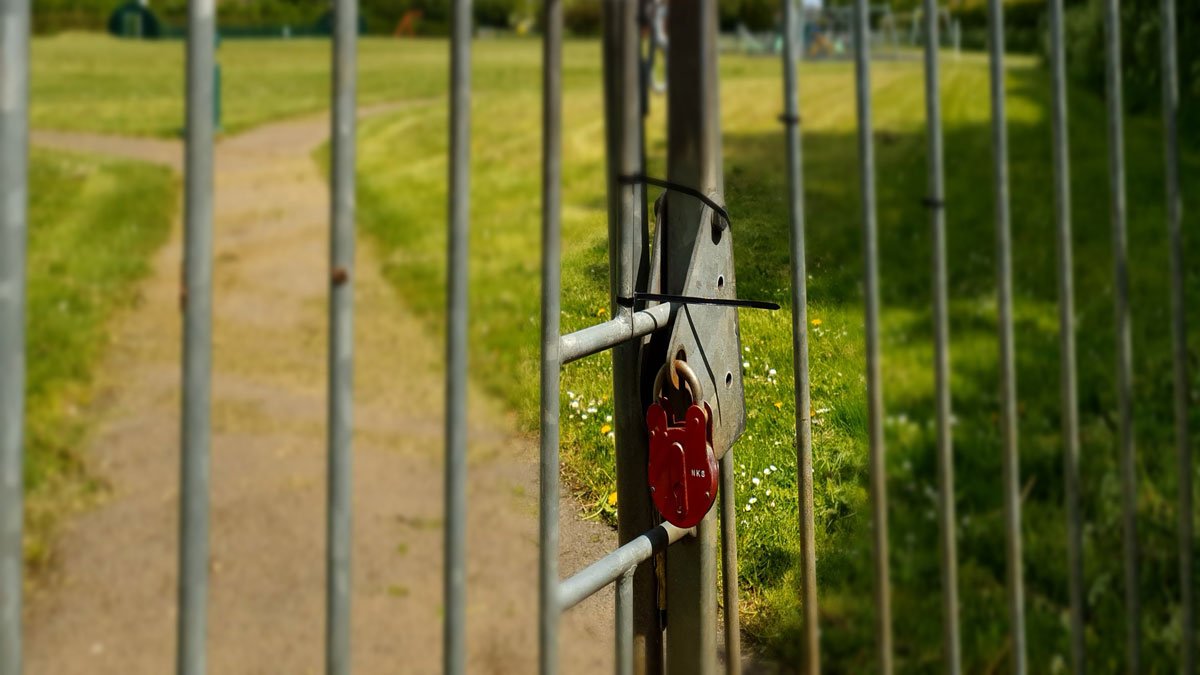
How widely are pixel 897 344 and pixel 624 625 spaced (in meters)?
3.95

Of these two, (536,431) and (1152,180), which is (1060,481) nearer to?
(536,431)

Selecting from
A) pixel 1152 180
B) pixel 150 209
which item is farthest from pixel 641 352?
pixel 150 209

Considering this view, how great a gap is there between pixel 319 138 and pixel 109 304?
361 inches

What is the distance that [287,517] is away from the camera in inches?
217

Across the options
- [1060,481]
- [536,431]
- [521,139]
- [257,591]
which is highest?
[521,139]

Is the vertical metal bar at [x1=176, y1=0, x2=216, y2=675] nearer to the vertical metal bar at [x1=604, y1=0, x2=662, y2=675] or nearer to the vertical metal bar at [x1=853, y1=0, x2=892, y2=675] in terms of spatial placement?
the vertical metal bar at [x1=604, y1=0, x2=662, y2=675]

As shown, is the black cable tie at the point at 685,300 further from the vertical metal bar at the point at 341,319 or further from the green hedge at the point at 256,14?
the green hedge at the point at 256,14

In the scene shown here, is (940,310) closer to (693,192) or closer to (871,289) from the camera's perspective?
(871,289)

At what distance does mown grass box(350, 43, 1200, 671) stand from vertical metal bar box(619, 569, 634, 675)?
0.14m

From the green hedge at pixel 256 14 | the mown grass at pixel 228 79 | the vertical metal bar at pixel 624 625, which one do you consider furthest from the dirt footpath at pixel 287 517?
the green hedge at pixel 256 14

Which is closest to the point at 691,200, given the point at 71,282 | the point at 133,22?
the point at 71,282

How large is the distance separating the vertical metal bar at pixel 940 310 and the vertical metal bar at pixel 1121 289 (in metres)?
0.39

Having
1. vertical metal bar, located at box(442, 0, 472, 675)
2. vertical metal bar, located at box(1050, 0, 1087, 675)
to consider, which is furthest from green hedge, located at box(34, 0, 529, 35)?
vertical metal bar, located at box(442, 0, 472, 675)

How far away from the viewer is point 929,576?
151 inches
